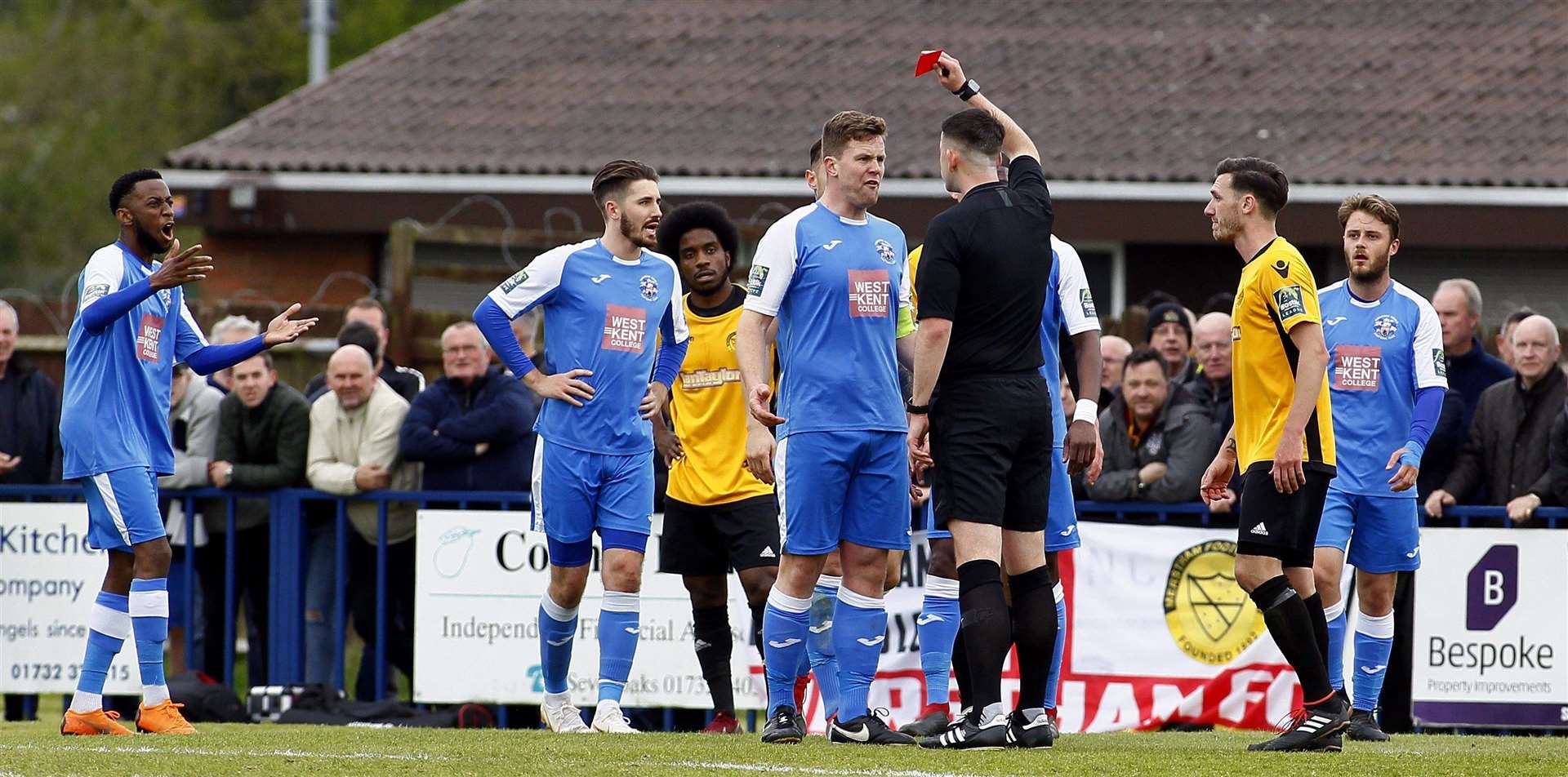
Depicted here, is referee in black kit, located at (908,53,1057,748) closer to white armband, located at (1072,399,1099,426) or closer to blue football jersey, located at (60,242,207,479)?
white armband, located at (1072,399,1099,426)

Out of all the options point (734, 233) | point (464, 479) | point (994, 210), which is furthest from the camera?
point (464, 479)

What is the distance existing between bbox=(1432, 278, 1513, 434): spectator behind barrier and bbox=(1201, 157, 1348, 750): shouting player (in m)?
3.25

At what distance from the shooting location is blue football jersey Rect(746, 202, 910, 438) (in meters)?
7.20

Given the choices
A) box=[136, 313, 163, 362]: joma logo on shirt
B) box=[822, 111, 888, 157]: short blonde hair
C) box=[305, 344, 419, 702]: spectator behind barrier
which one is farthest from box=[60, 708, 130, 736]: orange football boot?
box=[822, 111, 888, 157]: short blonde hair

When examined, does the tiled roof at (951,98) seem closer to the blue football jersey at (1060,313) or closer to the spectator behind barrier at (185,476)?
the spectator behind barrier at (185,476)

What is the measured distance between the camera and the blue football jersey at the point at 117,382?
26.0ft

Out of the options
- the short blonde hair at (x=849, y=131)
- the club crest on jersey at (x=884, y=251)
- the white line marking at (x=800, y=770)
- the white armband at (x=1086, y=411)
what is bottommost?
the white line marking at (x=800, y=770)

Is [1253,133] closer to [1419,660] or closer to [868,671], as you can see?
[1419,660]

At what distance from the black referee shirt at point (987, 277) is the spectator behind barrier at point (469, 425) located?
12.8ft

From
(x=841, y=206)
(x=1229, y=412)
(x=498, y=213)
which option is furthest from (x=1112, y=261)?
(x=841, y=206)

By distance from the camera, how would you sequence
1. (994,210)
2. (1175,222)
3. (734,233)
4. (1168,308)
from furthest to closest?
(1175,222) < (1168,308) < (734,233) < (994,210)

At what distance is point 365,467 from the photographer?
10227 millimetres

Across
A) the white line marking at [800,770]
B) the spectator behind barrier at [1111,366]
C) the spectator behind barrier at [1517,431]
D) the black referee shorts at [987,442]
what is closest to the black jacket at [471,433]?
the spectator behind barrier at [1111,366]

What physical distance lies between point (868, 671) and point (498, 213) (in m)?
12.0
